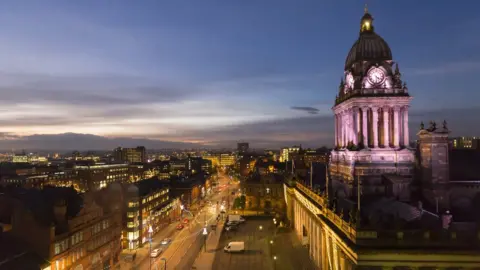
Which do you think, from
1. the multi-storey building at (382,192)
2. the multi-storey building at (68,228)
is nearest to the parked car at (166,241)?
the multi-storey building at (68,228)

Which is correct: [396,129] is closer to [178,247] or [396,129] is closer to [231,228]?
[231,228]

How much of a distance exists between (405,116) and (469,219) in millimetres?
23298

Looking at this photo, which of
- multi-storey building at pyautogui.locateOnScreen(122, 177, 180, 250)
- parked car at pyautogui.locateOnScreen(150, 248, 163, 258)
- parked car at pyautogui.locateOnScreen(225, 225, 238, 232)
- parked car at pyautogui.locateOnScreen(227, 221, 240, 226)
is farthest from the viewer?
parked car at pyautogui.locateOnScreen(227, 221, 240, 226)

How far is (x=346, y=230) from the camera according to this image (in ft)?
153

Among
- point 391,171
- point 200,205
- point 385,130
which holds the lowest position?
point 200,205

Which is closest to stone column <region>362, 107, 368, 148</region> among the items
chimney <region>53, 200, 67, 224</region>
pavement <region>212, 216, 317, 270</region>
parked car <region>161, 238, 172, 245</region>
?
pavement <region>212, 216, 317, 270</region>

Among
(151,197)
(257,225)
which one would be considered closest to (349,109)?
(257,225)

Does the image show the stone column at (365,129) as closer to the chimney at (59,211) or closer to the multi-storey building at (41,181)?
the chimney at (59,211)

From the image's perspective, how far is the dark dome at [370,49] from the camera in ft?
235

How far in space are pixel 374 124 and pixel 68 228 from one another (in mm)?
50399

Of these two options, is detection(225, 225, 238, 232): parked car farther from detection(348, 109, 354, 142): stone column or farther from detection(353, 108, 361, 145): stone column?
detection(353, 108, 361, 145): stone column

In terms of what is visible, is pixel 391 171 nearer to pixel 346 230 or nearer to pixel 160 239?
pixel 346 230

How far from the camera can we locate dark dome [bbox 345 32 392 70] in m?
71.6

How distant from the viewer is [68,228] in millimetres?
60156
